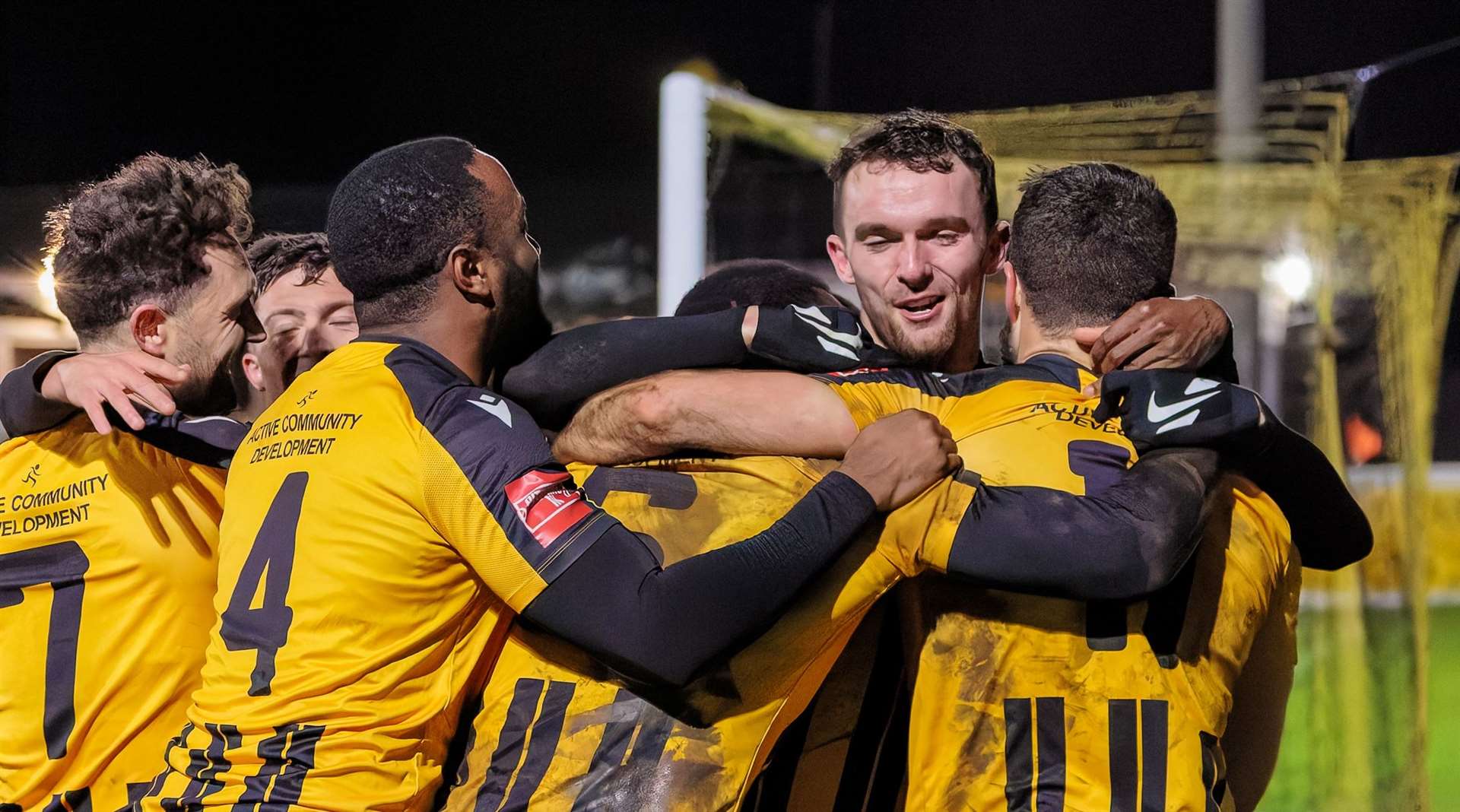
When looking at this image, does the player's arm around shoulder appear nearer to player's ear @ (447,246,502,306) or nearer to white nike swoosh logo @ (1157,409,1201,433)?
player's ear @ (447,246,502,306)

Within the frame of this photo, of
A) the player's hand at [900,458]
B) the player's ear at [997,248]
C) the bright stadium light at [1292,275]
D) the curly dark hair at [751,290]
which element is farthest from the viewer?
the bright stadium light at [1292,275]

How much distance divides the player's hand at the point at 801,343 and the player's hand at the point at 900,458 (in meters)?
0.35

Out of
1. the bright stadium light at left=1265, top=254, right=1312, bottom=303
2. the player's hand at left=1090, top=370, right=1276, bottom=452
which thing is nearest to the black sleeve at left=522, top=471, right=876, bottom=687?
the player's hand at left=1090, top=370, right=1276, bottom=452

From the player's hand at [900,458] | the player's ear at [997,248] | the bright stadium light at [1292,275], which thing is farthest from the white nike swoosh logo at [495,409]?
the bright stadium light at [1292,275]

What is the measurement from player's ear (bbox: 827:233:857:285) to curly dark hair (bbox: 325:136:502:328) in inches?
30.1

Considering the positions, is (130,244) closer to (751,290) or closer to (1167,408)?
(751,290)

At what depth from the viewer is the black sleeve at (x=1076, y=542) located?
1.68 metres

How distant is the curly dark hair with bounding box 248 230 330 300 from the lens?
2.81 metres

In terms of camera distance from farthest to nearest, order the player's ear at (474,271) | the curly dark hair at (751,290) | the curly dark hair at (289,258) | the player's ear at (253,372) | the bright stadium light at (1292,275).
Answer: the bright stadium light at (1292,275) → the curly dark hair at (289,258) → the player's ear at (253,372) → the curly dark hair at (751,290) → the player's ear at (474,271)

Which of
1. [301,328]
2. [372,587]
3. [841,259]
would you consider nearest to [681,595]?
[372,587]

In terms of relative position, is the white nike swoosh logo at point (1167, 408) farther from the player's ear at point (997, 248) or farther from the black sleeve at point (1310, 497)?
the player's ear at point (997, 248)

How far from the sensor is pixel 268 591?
68.9 inches

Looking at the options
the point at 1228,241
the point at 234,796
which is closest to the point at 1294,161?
the point at 1228,241

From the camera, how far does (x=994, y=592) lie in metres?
1.81
